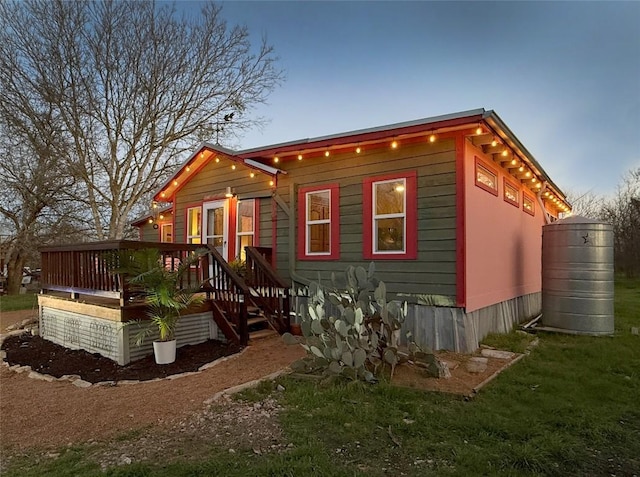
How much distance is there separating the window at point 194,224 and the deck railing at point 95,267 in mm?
1821

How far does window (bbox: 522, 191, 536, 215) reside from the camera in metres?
9.42

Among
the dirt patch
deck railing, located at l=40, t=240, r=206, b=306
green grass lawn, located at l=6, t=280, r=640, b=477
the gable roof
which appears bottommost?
the dirt patch

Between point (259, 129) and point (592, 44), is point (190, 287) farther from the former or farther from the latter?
point (259, 129)

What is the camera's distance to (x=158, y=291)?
5285 mm

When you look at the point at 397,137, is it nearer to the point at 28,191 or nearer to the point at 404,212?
the point at 404,212

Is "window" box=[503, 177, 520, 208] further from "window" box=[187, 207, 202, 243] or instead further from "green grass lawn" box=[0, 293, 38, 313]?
"green grass lawn" box=[0, 293, 38, 313]

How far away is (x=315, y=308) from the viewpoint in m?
4.57

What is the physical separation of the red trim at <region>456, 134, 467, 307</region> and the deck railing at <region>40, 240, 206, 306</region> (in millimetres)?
3706

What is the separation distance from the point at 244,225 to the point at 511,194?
18.0 feet

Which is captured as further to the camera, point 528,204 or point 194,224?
point 528,204

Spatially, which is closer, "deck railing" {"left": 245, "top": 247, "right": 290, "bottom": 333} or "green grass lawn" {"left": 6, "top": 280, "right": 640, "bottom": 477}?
"green grass lawn" {"left": 6, "top": 280, "right": 640, "bottom": 477}

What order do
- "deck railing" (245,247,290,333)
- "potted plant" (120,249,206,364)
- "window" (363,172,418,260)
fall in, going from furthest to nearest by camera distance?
"deck railing" (245,247,290,333), "window" (363,172,418,260), "potted plant" (120,249,206,364)

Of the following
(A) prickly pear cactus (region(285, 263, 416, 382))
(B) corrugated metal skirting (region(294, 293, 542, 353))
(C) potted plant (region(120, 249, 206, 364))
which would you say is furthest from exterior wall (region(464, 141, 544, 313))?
(C) potted plant (region(120, 249, 206, 364))

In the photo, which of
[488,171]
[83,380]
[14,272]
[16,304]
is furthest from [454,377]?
[14,272]
